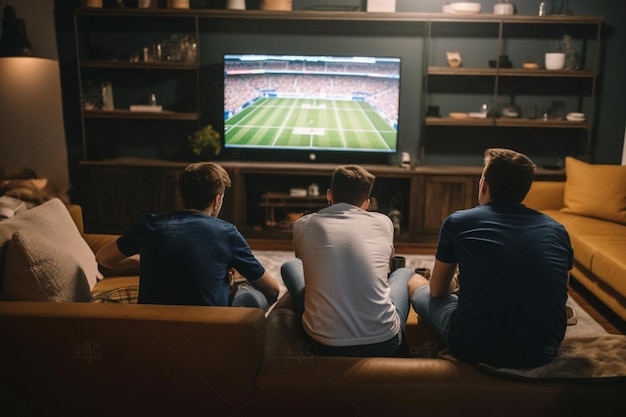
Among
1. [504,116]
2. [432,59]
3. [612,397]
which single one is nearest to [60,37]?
[432,59]

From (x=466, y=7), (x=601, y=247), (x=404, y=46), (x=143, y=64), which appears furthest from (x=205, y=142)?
(x=601, y=247)

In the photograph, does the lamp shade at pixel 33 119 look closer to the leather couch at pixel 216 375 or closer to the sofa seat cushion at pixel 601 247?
the leather couch at pixel 216 375

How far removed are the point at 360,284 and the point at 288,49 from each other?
3.78 meters

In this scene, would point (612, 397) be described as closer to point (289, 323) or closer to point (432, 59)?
point (289, 323)

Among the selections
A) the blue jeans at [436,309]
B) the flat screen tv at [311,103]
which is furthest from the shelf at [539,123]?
the blue jeans at [436,309]

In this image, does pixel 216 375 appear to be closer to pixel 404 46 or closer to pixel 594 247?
pixel 594 247

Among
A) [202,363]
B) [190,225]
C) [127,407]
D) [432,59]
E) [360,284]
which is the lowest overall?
[127,407]

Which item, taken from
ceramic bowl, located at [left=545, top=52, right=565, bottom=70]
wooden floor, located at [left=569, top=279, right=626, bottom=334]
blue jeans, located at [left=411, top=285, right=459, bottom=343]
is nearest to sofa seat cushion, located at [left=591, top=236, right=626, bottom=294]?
wooden floor, located at [left=569, top=279, right=626, bottom=334]

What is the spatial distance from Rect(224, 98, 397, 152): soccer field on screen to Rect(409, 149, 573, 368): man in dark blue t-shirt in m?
3.21

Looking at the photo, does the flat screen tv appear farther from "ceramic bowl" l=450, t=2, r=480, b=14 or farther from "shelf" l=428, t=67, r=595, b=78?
"ceramic bowl" l=450, t=2, r=480, b=14

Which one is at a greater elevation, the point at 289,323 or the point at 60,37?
the point at 60,37

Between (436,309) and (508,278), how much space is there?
44 centimetres

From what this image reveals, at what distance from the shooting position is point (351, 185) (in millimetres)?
2205

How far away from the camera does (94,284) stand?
280 cm
